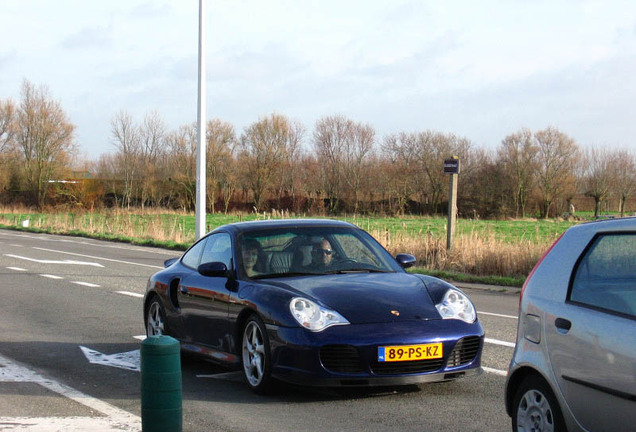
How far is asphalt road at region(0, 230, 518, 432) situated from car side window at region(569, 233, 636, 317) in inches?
61.1

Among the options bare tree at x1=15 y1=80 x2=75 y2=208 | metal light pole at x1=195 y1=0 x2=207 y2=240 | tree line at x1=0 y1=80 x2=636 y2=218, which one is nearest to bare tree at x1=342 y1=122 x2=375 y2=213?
tree line at x1=0 y1=80 x2=636 y2=218

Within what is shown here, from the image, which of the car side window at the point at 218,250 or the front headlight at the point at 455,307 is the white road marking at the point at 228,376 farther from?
the front headlight at the point at 455,307

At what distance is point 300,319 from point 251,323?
0.65 m

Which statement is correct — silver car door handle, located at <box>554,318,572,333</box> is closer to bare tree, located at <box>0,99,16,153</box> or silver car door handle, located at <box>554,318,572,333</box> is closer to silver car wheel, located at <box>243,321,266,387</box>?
silver car wheel, located at <box>243,321,266,387</box>

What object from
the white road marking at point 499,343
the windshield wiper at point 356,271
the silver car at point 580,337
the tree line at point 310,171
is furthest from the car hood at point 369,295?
the tree line at point 310,171

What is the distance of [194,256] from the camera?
8930 mm

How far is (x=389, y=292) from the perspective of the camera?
7.17 meters

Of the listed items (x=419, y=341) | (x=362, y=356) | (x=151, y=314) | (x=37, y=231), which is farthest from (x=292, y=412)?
(x=37, y=231)

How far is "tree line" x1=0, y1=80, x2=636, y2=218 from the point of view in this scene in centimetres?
7406

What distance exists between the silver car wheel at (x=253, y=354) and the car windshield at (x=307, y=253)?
0.61 meters

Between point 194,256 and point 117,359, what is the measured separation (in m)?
1.30

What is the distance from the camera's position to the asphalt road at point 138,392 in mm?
6160

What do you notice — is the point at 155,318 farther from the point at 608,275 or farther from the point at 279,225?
the point at 608,275

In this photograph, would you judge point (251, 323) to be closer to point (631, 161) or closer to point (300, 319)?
point (300, 319)
